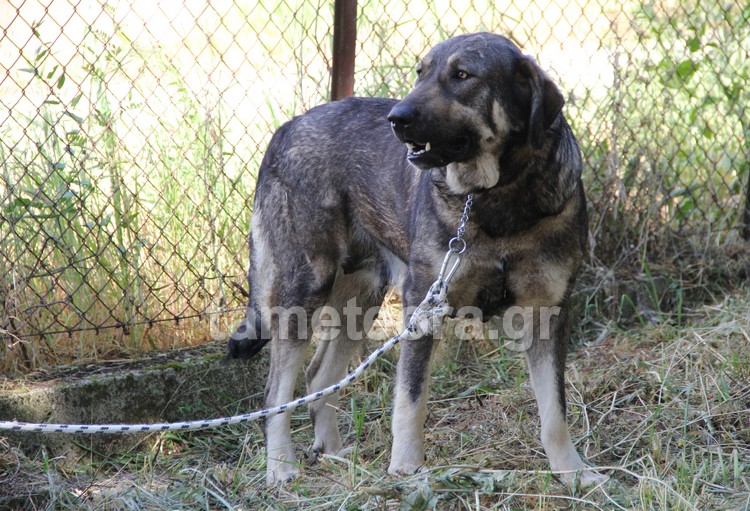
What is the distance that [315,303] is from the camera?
3.79 meters

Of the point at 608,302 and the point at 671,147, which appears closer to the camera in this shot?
the point at 608,302

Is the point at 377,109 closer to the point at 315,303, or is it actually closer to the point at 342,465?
the point at 315,303

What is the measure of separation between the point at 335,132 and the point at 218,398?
1.40 metres

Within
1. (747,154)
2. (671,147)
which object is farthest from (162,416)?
(747,154)

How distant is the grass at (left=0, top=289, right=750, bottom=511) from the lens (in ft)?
9.78

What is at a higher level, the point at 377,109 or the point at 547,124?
the point at 377,109

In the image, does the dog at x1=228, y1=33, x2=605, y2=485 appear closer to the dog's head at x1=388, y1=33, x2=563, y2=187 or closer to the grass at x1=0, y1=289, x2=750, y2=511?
the dog's head at x1=388, y1=33, x2=563, y2=187

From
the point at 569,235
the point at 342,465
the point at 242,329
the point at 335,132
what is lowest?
the point at 342,465

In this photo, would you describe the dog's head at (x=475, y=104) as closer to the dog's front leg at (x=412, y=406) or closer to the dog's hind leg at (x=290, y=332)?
the dog's front leg at (x=412, y=406)

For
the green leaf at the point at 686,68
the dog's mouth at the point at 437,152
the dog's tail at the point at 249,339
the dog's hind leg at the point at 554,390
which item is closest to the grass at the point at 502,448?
the dog's hind leg at the point at 554,390

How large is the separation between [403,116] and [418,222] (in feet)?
1.98

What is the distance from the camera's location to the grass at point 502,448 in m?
2.98

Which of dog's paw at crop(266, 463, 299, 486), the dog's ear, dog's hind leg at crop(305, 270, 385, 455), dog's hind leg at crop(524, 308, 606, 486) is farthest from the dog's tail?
the dog's ear

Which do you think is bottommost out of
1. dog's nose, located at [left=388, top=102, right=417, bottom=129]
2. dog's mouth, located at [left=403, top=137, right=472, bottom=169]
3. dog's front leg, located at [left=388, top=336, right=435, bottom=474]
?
dog's front leg, located at [left=388, top=336, right=435, bottom=474]
